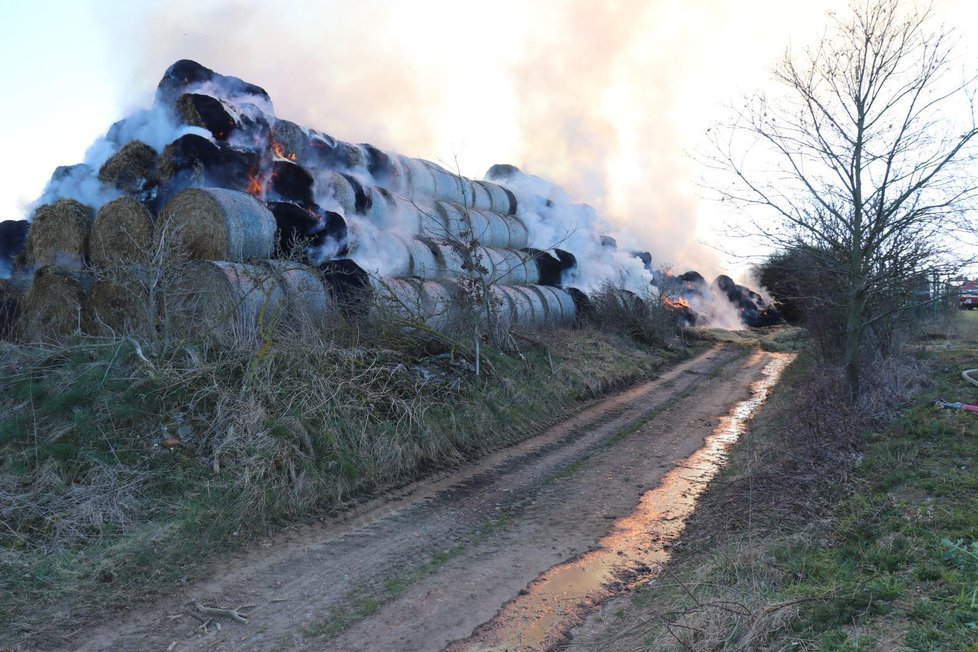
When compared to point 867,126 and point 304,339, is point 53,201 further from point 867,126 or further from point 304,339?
point 867,126

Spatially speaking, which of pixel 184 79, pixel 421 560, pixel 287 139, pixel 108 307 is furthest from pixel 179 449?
pixel 287 139

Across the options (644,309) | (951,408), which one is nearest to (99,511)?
(951,408)

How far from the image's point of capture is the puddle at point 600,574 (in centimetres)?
466

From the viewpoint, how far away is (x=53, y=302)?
34.7ft

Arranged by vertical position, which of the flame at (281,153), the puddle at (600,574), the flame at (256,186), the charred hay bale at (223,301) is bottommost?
the puddle at (600,574)

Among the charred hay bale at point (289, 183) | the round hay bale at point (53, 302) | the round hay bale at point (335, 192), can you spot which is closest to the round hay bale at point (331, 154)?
the round hay bale at point (335, 192)

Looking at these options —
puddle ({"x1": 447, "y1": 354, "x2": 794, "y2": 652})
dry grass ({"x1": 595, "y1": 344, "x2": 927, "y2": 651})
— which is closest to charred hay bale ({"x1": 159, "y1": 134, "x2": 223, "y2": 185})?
puddle ({"x1": 447, "y1": 354, "x2": 794, "y2": 652})

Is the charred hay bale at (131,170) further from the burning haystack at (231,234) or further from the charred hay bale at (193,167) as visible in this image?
the charred hay bale at (193,167)

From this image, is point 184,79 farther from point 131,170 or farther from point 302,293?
point 302,293

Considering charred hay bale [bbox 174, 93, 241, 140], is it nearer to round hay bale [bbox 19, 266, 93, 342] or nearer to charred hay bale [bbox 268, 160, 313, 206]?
charred hay bale [bbox 268, 160, 313, 206]

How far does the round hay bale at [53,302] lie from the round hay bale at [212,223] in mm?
1730

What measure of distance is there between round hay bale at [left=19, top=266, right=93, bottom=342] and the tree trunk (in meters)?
11.5

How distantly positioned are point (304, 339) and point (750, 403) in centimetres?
967

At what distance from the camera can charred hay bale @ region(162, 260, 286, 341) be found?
27.9 ft
